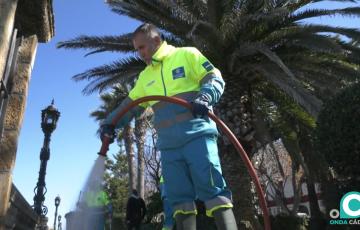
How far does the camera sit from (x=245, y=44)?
10156 mm

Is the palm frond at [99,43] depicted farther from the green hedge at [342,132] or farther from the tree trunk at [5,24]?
the tree trunk at [5,24]

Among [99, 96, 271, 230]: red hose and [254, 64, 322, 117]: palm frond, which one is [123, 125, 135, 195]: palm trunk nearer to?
[254, 64, 322, 117]: palm frond

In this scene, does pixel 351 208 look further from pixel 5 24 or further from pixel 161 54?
pixel 5 24

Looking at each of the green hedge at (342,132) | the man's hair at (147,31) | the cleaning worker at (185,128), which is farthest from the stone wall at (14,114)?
the green hedge at (342,132)

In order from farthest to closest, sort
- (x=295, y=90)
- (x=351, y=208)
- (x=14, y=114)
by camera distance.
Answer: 1. (x=295, y=90)
2. (x=351, y=208)
3. (x=14, y=114)

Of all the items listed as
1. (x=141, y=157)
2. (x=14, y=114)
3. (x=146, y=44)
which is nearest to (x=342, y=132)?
(x=146, y=44)

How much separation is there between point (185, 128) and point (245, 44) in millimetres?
7258

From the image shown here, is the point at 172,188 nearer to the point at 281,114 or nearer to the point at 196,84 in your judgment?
the point at 196,84

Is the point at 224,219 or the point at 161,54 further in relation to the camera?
the point at 161,54

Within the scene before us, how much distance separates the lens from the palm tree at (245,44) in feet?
34.1

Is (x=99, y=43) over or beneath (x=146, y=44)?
over

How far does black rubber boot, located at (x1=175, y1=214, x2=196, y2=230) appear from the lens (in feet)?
10.5

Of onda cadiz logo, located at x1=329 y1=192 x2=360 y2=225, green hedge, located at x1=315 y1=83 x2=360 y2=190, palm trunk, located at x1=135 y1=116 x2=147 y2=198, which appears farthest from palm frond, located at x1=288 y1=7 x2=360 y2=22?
palm trunk, located at x1=135 y1=116 x2=147 y2=198

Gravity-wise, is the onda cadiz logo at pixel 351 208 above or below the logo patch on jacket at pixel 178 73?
below
